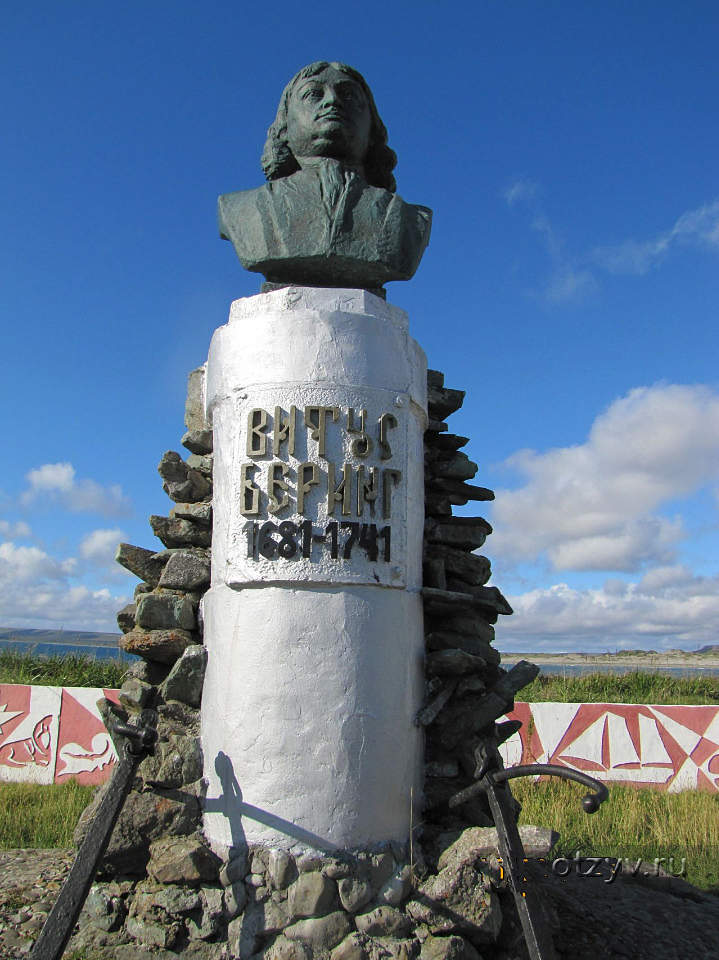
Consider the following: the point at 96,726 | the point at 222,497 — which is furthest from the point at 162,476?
the point at 96,726

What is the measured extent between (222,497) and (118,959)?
7.33 feet

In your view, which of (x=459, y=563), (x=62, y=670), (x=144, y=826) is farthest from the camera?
(x=62, y=670)

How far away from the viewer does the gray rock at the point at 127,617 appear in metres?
5.08

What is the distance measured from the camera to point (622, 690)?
1428 cm

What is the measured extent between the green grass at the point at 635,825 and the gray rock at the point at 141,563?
3666mm

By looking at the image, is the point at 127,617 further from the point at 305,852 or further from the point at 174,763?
the point at 305,852

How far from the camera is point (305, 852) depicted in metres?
3.94

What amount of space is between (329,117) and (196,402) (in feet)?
6.70

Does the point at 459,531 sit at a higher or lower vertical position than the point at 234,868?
higher

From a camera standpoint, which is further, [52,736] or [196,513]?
[52,736]

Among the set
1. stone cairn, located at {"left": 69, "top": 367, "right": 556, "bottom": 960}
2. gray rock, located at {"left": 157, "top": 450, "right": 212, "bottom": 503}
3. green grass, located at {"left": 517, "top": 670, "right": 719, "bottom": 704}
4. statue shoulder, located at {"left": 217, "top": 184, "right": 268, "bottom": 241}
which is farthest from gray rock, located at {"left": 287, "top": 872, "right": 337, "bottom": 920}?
green grass, located at {"left": 517, "top": 670, "right": 719, "bottom": 704}

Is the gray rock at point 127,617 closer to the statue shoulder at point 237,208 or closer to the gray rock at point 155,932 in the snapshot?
the gray rock at point 155,932

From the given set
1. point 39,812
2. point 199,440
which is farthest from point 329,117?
point 39,812

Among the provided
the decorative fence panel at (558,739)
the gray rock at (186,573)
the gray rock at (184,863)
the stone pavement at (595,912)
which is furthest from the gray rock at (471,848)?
the decorative fence panel at (558,739)
